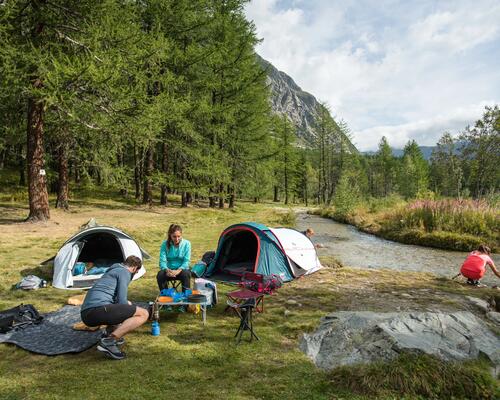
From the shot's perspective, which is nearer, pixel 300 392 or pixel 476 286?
pixel 300 392

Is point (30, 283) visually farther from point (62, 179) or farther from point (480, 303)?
point (62, 179)

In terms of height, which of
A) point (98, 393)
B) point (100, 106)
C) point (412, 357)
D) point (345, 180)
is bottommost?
→ point (98, 393)

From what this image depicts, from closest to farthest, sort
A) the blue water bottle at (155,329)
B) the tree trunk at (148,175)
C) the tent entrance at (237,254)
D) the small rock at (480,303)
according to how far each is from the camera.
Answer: the blue water bottle at (155,329) → the small rock at (480,303) → the tent entrance at (237,254) → the tree trunk at (148,175)

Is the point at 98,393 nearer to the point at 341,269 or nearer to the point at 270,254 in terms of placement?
the point at 270,254

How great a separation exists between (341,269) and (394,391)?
23.7ft

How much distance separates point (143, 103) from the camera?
15906 millimetres

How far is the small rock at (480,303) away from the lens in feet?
25.0

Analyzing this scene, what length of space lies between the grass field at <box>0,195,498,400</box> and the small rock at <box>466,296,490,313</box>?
0.96ft

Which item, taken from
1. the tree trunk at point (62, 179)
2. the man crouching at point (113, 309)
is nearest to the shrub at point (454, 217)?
the man crouching at point (113, 309)

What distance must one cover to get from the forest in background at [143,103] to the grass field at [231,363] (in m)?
7.81

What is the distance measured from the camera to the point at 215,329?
6273mm

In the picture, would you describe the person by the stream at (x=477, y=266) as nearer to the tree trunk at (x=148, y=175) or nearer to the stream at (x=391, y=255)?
the stream at (x=391, y=255)

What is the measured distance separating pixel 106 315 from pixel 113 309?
12 cm

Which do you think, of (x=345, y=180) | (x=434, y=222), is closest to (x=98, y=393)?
(x=434, y=222)
